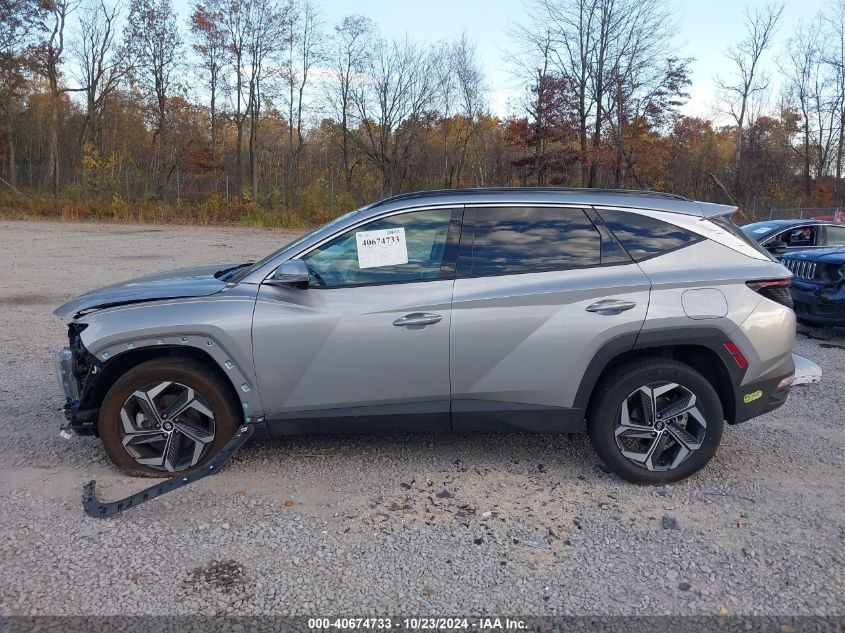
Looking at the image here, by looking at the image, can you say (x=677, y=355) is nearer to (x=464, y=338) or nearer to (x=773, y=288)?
(x=773, y=288)

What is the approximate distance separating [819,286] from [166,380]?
7.80 m

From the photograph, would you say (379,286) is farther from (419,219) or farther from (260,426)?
(260,426)

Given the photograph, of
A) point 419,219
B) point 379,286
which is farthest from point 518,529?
point 419,219

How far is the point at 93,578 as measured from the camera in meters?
3.03

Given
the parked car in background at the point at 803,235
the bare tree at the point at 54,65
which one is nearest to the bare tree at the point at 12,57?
the bare tree at the point at 54,65

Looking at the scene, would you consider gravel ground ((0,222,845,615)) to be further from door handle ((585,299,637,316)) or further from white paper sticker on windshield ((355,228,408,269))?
white paper sticker on windshield ((355,228,408,269))

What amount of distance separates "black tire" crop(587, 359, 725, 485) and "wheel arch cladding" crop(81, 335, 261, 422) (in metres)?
2.06

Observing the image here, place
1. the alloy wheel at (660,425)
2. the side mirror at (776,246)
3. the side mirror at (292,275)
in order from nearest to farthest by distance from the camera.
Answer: the side mirror at (292,275) < the alloy wheel at (660,425) < the side mirror at (776,246)

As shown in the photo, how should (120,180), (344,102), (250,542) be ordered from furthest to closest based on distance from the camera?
(344,102)
(120,180)
(250,542)

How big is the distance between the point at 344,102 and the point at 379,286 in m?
36.5

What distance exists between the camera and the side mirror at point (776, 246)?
10.1 meters

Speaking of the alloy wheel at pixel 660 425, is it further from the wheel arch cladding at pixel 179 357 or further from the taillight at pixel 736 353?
the wheel arch cladding at pixel 179 357

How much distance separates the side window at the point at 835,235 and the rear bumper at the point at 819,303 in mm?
2508

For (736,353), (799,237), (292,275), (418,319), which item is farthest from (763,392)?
(799,237)
